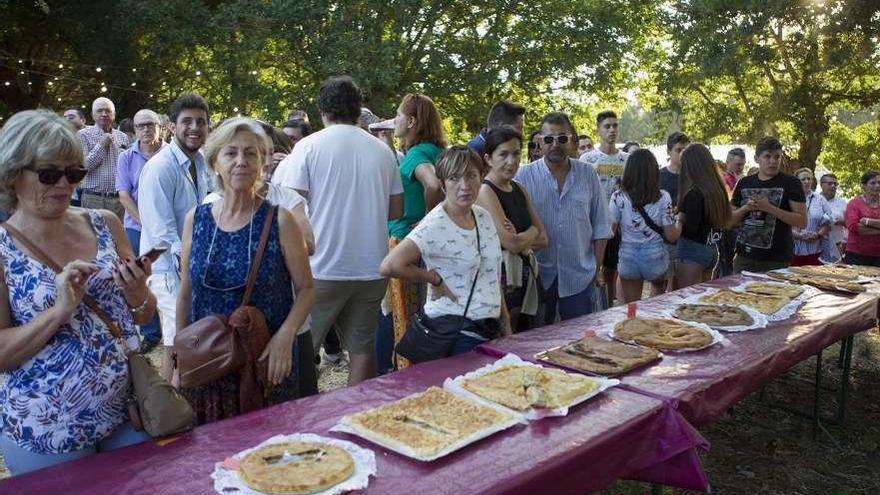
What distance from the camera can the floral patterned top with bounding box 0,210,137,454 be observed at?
5.65 ft

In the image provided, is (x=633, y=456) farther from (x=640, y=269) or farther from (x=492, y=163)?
(x=640, y=269)

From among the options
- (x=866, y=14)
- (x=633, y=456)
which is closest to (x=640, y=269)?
(x=633, y=456)

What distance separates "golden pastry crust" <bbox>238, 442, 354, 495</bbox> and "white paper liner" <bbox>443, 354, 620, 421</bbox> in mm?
532

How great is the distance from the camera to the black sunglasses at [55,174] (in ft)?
5.69

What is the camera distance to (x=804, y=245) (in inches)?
247

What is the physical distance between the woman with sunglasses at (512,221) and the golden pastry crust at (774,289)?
4.15 ft

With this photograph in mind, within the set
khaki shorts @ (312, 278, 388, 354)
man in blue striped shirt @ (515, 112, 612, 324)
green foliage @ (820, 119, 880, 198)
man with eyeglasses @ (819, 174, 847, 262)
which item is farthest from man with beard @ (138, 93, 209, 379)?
green foliage @ (820, 119, 880, 198)

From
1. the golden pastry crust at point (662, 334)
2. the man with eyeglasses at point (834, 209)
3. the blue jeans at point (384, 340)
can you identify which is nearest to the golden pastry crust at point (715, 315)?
the golden pastry crust at point (662, 334)

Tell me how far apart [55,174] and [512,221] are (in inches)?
83.4

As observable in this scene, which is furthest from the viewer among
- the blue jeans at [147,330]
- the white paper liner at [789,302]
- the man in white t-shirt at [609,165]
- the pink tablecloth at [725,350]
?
the man in white t-shirt at [609,165]

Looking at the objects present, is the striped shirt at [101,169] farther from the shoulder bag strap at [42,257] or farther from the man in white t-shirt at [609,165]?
the shoulder bag strap at [42,257]

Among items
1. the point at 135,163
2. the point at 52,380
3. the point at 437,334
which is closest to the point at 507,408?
the point at 437,334

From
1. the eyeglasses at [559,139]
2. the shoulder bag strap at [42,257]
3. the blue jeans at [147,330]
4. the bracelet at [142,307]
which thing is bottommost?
the blue jeans at [147,330]

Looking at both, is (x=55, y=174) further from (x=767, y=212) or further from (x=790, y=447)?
(x=767, y=212)
